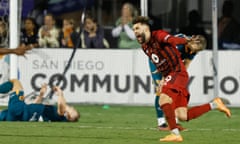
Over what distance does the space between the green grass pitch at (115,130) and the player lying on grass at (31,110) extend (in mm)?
295

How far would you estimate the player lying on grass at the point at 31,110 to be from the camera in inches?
680

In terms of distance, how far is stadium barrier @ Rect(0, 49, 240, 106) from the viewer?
22.3 metres

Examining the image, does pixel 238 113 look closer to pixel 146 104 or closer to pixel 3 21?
pixel 146 104

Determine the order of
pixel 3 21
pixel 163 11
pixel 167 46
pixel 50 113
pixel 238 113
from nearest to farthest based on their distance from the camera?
pixel 167 46 → pixel 50 113 → pixel 238 113 → pixel 3 21 → pixel 163 11

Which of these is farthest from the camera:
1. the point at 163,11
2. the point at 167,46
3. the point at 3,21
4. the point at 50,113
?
the point at 163,11

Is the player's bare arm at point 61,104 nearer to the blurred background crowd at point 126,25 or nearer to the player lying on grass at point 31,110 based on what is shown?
the player lying on grass at point 31,110

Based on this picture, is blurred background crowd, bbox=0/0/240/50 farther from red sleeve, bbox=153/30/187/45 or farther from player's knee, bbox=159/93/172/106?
player's knee, bbox=159/93/172/106

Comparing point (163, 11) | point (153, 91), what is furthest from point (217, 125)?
point (163, 11)

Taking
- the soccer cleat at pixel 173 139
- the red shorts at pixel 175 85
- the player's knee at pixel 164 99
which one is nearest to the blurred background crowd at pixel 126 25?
Result: the red shorts at pixel 175 85

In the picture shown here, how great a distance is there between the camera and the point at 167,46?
14.7m

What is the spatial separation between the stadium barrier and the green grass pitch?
1.62 meters

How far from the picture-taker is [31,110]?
57.1ft

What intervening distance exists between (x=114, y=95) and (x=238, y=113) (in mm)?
3147

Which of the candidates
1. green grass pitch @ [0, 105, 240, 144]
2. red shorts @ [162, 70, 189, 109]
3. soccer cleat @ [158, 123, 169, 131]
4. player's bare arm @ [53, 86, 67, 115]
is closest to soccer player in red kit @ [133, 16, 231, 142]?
red shorts @ [162, 70, 189, 109]
